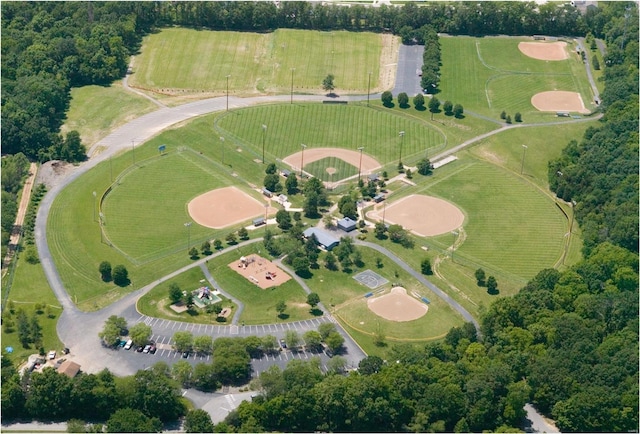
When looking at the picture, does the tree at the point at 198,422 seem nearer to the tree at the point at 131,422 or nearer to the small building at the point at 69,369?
the tree at the point at 131,422

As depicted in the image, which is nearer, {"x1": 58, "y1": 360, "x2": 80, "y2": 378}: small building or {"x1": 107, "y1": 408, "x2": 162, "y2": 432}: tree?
{"x1": 107, "y1": 408, "x2": 162, "y2": 432}: tree

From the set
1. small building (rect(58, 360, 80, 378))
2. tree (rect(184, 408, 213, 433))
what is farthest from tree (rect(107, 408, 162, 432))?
small building (rect(58, 360, 80, 378))

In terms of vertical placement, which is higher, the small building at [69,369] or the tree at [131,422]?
the tree at [131,422]

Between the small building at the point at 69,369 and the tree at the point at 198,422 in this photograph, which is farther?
the small building at the point at 69,369

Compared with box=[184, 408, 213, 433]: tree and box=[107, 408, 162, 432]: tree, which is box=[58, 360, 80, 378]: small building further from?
box=[184, 408, 213, 433]: tree

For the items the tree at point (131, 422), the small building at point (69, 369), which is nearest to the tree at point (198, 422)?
the tree at point (131, 422)

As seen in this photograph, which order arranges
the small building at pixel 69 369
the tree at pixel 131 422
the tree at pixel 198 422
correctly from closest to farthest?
the tree at pixel 131 422 → the tree at pixel 198 422 → the small building at pixel 69 369
